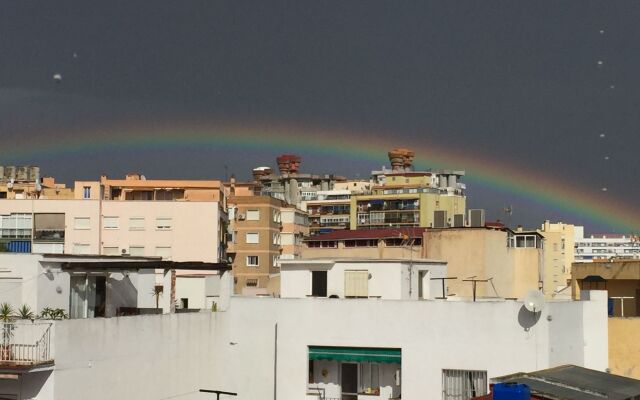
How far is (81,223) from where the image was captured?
225 ft

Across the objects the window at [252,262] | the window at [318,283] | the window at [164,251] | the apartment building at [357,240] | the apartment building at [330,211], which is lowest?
the window at [252,262]

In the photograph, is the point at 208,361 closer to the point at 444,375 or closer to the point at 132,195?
the point at 444,375

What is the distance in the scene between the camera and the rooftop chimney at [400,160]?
160 metres

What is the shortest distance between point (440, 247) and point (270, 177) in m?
131

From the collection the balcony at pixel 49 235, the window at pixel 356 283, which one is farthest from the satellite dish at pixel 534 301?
the balcony at pixel 49 235

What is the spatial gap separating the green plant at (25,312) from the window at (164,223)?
4228cm

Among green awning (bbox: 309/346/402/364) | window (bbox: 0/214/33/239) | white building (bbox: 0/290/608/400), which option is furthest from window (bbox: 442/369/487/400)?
window (bbox: 0/214/33/239)

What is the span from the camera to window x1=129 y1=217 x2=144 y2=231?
2689 inches

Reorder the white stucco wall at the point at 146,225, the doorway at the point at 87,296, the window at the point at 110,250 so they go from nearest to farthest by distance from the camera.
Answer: the doorway at the point at 87,296 → the white stucco wall at the point at 146,225 → the window at the point at 110,250

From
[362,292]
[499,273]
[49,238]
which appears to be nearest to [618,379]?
[362,292]

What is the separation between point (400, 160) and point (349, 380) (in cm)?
13198

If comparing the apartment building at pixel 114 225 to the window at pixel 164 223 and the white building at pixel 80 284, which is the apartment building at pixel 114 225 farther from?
the white building at pixel 80 284

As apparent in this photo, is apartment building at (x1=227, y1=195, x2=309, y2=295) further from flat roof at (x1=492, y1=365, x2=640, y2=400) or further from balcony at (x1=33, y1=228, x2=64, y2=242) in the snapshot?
flat roof at (x1=492, y1=365, x2=640, y2=400)

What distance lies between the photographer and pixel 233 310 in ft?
98.1
